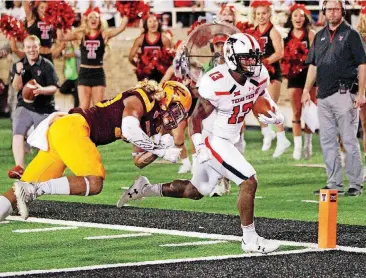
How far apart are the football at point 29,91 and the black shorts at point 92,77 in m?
2.96

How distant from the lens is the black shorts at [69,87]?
76.0ft

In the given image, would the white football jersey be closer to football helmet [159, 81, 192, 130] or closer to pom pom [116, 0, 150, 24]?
football helmet [159, 81, 192, 130]

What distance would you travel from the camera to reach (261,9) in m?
16.3

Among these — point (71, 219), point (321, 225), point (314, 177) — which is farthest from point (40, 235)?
point (314, 177)

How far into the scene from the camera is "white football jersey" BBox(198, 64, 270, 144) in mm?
10086

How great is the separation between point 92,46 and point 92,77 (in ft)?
1.42

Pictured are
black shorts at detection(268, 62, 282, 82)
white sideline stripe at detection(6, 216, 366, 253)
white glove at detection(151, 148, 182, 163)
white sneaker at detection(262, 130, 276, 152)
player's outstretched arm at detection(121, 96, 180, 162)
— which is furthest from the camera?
white sneaker at detection(262, 130, 276, 152)

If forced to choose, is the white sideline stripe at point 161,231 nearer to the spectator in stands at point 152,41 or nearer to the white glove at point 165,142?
the white glove at point 165,142

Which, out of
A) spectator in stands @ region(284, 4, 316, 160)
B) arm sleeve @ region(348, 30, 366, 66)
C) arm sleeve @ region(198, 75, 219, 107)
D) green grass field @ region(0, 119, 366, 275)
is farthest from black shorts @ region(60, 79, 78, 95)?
arm sleeve @ region(198, 75, 219, 107)

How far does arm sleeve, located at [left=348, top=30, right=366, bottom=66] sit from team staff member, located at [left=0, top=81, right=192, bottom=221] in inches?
116

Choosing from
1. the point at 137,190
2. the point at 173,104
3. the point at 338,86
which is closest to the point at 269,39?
the point at 338,86

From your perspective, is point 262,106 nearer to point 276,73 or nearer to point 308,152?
point 276,73

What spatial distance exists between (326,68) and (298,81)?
377 centimetres

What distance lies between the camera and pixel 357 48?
43.1ft
